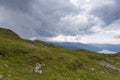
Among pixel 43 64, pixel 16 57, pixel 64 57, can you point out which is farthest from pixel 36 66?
pixel 64 57

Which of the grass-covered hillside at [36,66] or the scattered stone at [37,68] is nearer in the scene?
the grass-covered hillside at [36,66]

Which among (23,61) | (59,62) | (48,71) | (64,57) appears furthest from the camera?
(64,57)

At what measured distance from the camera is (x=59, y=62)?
197 ft

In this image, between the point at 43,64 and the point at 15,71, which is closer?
the point at 15,71

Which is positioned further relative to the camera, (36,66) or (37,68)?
(36,66)

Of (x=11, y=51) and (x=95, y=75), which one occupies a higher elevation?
(x=11, y=51)

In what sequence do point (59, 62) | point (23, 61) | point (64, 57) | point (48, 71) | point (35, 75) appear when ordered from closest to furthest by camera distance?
point (35, 75) < point (48, 71) < point (23, 61) < point (59, 62) < point (64, 57)

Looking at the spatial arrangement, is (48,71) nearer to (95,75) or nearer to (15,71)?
(15,71)

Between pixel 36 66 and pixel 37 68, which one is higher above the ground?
pixel 36 66

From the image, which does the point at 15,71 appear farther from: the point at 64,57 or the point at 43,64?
the point at 64,57

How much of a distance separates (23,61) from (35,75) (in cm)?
854

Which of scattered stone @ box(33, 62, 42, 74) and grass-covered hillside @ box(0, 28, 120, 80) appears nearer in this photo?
grass-covered hillside @ box(0, 28, 120, 80)

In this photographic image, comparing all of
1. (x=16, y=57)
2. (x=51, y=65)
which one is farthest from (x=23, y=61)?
(x=51, y=65)

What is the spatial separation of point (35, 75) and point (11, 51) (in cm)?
1351
